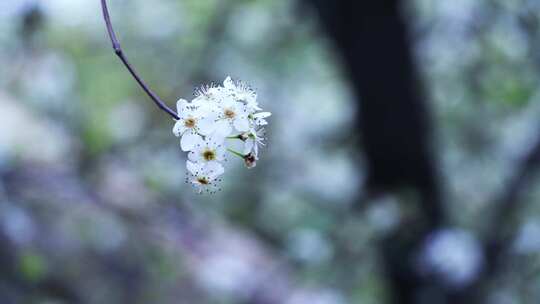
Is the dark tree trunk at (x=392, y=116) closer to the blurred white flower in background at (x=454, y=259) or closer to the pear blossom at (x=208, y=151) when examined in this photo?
the blurred white flower in background at (x=454, y=259)

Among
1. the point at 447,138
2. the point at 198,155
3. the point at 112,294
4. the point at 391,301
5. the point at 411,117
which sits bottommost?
the point at 198,155

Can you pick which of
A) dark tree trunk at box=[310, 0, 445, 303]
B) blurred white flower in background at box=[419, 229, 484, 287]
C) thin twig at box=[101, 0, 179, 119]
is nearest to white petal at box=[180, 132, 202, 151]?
thin twig at box=[101, 0, 179, 119]

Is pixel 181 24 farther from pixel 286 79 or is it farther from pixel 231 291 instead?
pixel 231 291

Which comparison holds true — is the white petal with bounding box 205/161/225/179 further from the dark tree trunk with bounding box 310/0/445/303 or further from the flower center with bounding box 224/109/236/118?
the dark tree trunk with bounding box 310/0/445/303

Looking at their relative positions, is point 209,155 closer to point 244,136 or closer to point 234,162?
point 244,136

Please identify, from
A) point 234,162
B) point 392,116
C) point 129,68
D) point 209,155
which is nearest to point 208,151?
point 209,155

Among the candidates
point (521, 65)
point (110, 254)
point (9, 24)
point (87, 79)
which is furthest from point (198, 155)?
point (87, 79)

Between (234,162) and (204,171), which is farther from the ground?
(234,162)

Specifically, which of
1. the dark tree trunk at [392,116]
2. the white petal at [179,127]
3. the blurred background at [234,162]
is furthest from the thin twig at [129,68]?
the dark tree trunk at [392,116]
